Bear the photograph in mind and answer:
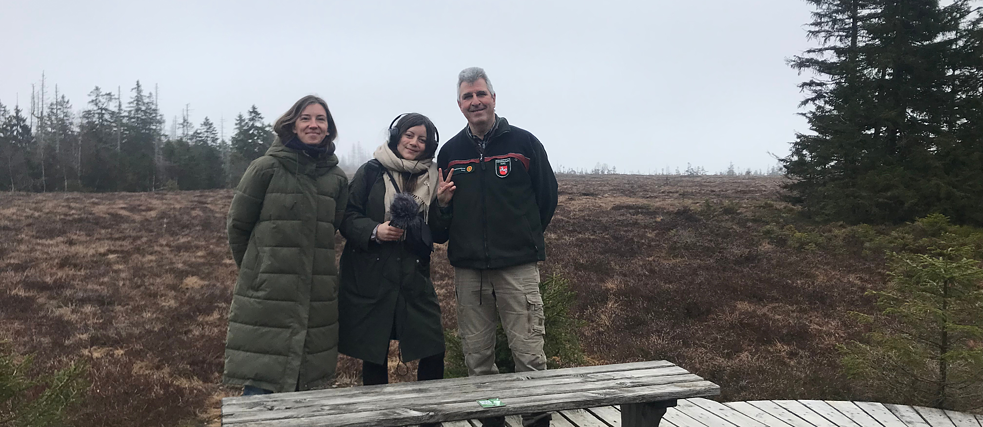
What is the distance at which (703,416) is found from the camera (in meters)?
3.72

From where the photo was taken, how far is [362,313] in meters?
3.03

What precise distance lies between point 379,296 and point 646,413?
5.00 feet

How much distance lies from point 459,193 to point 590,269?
867 cm

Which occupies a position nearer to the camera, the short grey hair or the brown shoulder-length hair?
the brown shoulder-length hair

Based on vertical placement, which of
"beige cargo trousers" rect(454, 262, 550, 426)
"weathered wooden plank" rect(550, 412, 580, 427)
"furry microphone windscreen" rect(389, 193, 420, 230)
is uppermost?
"furry microphone windscreen" rect(389, 193, 420, 230)

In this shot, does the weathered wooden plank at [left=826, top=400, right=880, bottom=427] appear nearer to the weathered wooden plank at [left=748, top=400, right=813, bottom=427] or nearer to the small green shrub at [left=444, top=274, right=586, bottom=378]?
the weathered wooden plank at [left=748, top=400, right=813, bottom=427]

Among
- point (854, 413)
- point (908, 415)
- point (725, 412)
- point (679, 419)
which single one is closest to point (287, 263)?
point (679, 419)

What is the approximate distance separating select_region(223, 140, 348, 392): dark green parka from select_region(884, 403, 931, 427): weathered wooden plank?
A: 12.4 ft

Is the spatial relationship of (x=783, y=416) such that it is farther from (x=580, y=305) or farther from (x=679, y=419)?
(x=580, y=305)

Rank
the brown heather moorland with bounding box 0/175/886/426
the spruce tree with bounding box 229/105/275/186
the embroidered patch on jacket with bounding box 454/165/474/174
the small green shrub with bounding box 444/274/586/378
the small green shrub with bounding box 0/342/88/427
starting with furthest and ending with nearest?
the spruce tree with bounding box 229/105/275/186 < the brown heather moorland with bounding box 0/175/886/426 < the small green shrub with bounding box 444/274/586/378 < the embroidered patch on jacket with bounding box 454/165/474/174 < the small green shrub with bounding box 0/342/88/427

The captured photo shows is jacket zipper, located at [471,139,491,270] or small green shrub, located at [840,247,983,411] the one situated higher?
jacket zipper, located at [471,139,491,270]

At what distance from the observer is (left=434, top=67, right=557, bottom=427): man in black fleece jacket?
3059 mm

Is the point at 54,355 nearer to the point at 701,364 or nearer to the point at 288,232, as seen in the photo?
the point at 288,232

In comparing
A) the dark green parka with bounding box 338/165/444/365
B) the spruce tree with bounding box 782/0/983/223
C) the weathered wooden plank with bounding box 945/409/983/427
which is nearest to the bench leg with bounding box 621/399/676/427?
the dark green parka with bounding box 338/165/444/365
